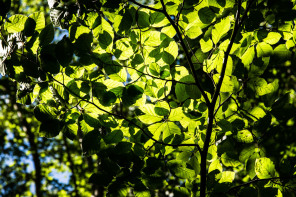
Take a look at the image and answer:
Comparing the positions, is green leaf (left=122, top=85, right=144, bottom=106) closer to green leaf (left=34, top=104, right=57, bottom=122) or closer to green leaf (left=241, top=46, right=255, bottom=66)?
green leaf (left=34, top=104, right=57, bottom=122)

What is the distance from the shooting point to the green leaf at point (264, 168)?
1.10m

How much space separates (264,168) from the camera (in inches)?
43.3

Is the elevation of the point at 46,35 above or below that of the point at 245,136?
above

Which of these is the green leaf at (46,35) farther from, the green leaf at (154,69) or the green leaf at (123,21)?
the green leaf at (154,69)

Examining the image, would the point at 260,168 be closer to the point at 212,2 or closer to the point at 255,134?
the point at 255,134

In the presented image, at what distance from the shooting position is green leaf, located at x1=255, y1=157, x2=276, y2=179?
3.60 feet

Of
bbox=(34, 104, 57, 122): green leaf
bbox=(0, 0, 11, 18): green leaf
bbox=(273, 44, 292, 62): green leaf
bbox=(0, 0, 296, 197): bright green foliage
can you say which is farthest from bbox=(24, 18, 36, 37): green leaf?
bbox=(273, 44, 292, 62): green leaf

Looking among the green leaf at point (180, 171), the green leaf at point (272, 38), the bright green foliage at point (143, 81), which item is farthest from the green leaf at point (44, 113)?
the green leaf at point (272, 38)

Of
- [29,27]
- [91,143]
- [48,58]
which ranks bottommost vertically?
[91,143]

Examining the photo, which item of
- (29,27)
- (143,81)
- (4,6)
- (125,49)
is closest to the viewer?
(4,6)

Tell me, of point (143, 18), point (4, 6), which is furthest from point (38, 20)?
point (143, 18)

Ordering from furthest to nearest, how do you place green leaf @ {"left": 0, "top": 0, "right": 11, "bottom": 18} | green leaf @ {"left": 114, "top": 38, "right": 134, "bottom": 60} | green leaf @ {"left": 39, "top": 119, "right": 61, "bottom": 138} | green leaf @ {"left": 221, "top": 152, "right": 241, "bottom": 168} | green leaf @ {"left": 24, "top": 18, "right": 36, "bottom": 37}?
green leaf @ {"left": 221, "top": 152, "right": 241, "bottom": 168}
green leaf @ {"left": 114, "top": 38, "right": 134, "bottom": 60}
green leaf @ {"left": 39, "top": 119, "right": 61, "bottom": 138}
green leaf @ {"left": 24, "top": 18, "right": 36, "bottom": 37}
green leaf @ {"left": 0, "top": 0, "right": 11, "bottom": 18}

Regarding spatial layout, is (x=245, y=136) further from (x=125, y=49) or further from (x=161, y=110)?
(x=125, y=49)

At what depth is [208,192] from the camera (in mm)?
1227
